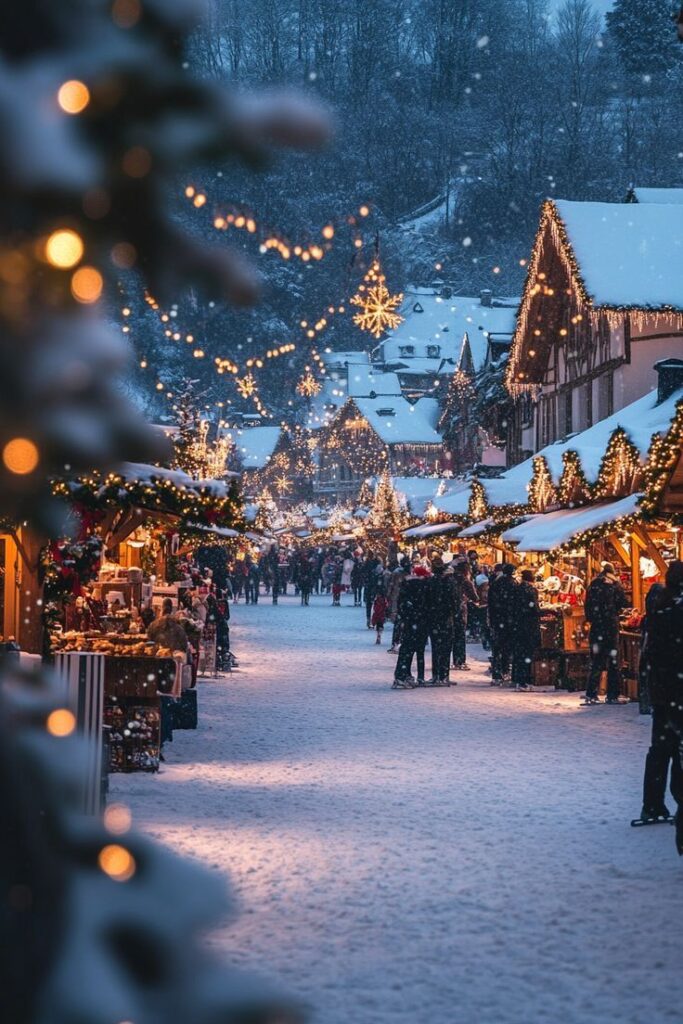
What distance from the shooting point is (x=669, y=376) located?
2283 cm

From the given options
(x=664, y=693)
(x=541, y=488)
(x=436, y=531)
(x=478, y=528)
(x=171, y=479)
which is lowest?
(x=664, y=693)

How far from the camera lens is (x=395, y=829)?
371 inches

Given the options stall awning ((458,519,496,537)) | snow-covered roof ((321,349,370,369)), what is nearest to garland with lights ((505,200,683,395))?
stall awning ((458,519,496,537))

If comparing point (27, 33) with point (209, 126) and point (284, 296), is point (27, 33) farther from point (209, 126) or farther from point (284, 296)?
point (284, 296)

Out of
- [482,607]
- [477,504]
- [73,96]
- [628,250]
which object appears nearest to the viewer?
[73,96]

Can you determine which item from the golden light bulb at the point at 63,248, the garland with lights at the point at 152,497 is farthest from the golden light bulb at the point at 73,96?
the garland with lights at the point at 152,497

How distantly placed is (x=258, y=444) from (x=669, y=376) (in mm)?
91331

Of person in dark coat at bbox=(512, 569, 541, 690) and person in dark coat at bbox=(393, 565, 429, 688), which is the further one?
person in dark coat at bbox=(393, 565, 429, 688)

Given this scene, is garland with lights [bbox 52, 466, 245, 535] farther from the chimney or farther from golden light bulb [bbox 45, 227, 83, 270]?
golden light bulb [bbox 45, 227, 83, 270]

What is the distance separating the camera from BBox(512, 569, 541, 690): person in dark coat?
20766 millimetres

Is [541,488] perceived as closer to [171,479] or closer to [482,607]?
[482,607]

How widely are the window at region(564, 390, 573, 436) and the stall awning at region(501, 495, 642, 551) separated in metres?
12.5

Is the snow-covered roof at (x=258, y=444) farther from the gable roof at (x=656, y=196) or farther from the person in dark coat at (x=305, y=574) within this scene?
the gable roof at (x=656, y=196)

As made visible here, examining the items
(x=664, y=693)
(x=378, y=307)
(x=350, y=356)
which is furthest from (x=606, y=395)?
(x=350, y=356)
